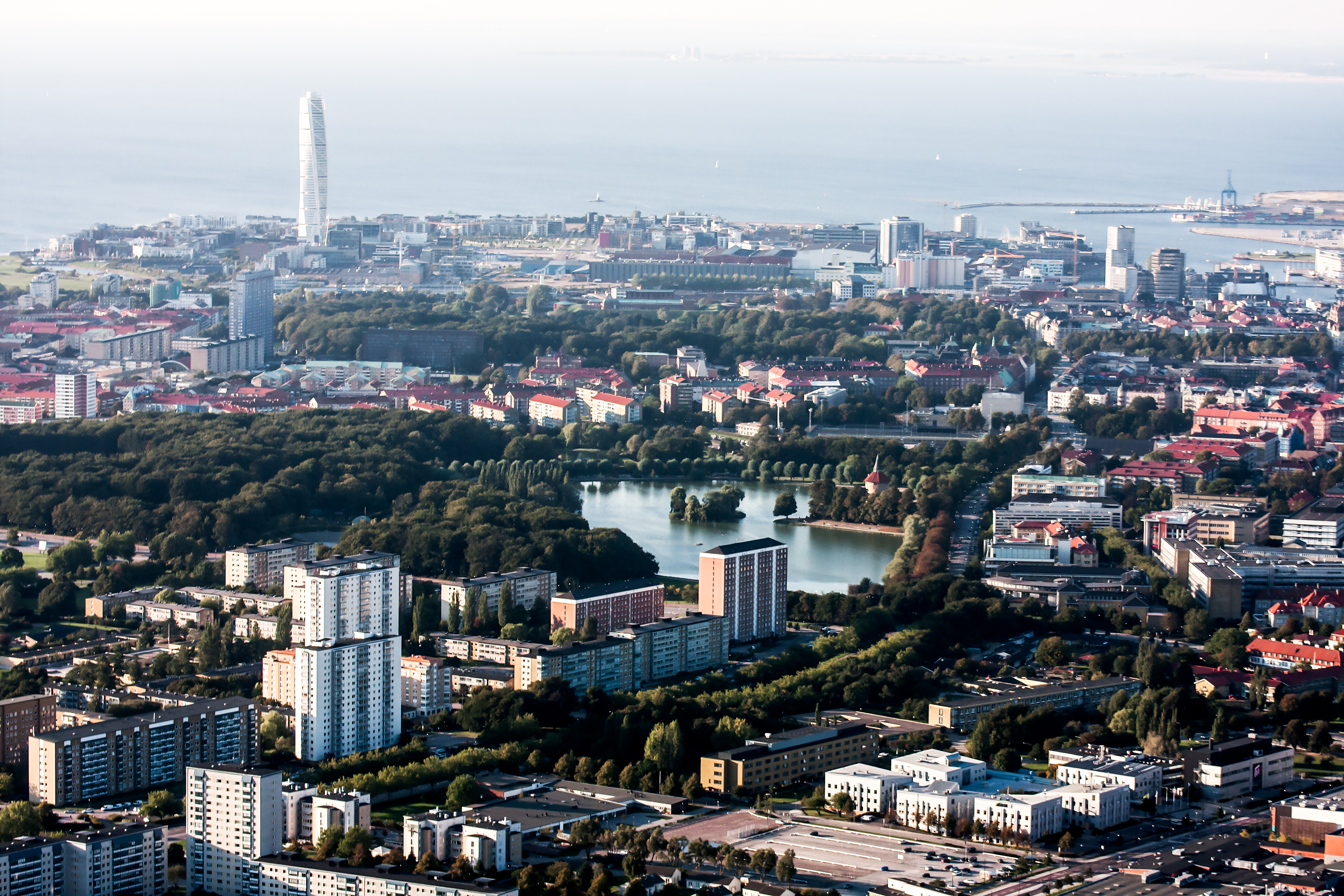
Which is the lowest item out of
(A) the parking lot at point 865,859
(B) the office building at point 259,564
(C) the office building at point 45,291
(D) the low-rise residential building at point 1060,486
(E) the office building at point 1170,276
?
(A) the parking lot at point 865,859

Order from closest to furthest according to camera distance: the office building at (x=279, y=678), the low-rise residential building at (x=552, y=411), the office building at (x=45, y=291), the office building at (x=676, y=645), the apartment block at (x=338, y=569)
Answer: the office building at (x=279, y=678), the apartment block at (x=338, y=569), the office building at (x=676, y=645), the low-rise residential building at (x=552, y=411), the office building at (x=45, y=291)

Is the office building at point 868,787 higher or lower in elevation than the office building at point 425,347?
lower

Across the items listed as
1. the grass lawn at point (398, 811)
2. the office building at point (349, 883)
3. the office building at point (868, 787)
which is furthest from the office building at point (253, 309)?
the office building at point (349, 883)

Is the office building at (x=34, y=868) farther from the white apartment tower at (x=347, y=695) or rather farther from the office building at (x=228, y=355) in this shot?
the office building at (x=228, y=355)

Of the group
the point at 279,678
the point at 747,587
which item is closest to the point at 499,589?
the point at 747,587

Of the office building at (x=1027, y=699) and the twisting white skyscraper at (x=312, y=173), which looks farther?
the twisting white skyscraper at (x=312, y=173)

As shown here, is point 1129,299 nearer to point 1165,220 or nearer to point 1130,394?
point 1130,394
